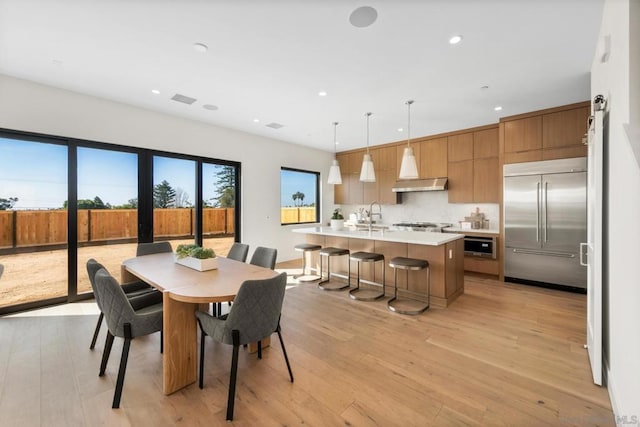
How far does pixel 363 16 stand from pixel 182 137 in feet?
12.4

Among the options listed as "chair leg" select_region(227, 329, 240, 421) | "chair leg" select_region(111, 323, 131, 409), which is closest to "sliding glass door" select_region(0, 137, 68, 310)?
"chair leg" select_region(111, 323, 131, 409)

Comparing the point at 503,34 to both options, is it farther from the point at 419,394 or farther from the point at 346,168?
the point at 346,168

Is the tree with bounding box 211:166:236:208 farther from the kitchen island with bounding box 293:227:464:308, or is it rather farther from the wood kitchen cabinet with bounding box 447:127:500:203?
the wood kitchen cabinet with bounding box 447:127:500:203

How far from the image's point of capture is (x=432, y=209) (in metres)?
6.39

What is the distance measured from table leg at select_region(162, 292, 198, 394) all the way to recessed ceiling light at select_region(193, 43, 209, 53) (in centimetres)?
231

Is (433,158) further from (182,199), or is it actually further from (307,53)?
(182,199)

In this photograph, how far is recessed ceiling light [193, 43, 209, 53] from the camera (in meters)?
2.63

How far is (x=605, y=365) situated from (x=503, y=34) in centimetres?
287

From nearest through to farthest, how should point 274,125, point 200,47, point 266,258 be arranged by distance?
1. point 200,47
2. point 266,258
3. point 274,125

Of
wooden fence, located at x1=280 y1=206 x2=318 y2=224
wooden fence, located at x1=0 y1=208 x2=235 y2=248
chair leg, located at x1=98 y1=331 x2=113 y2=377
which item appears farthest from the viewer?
wooden fence, located at x1=280 y1=206 x2=318 y2=224

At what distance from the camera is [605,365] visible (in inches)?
83.0

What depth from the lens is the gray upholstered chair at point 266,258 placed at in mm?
2938

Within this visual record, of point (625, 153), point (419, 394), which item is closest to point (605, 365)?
point (419, 394)

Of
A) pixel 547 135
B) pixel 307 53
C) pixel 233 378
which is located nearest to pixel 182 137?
pixel 307 53
